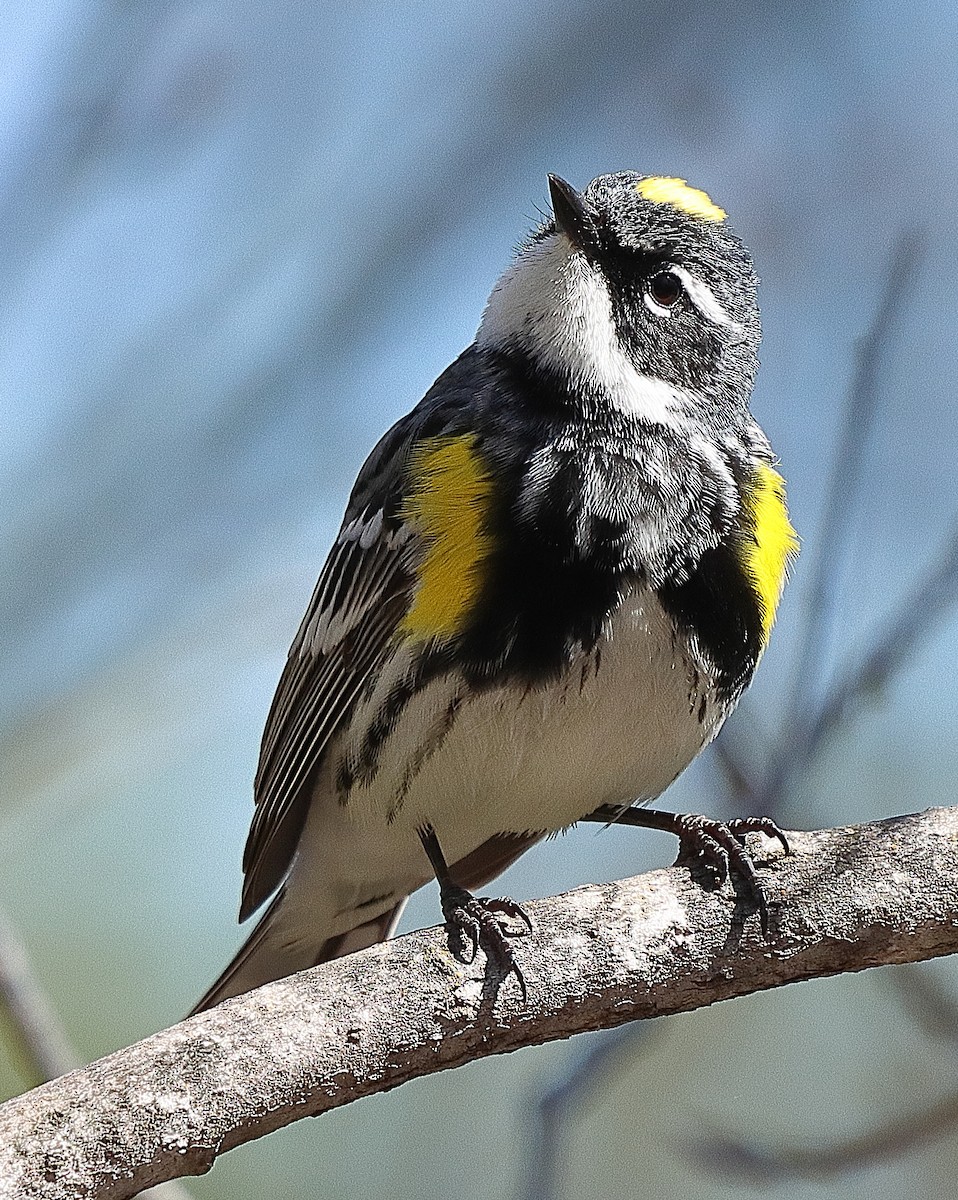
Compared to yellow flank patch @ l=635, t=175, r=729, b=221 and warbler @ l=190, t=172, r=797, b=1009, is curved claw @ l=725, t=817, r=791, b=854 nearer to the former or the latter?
warbler @ l=190, t=172, r=797, b=1009

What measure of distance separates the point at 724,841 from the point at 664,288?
1718 mm

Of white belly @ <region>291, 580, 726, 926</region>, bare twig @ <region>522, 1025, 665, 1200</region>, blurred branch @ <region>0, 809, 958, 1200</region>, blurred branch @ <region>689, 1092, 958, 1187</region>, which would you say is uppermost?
white belly @ <region>291, 580, 726, 926</region>

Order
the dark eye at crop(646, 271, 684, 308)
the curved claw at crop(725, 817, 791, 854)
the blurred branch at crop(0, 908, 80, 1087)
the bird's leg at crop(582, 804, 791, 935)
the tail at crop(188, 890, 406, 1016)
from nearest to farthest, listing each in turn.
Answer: the bird's leg at crop(582, 804, 791, 935)
the blurred branch at crop(0, 908, 80, 1087)
the curved claw at crop(725, 817, 791, 854)
the dark eye at crop(646, 271, 684, 308)
the tail at crop(188, 890, 406, 1016)

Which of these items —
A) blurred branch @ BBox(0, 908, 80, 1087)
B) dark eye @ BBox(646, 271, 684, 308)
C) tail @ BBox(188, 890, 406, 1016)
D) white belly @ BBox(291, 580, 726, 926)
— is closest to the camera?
blurred branch @ BBox(0, 908, 80, 1087)

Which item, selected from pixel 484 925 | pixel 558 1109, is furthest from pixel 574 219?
pixel 558 1109

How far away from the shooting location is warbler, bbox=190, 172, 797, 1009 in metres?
3.98

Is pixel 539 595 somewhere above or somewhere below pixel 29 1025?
above

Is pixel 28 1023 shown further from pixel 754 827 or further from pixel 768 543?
pixel 768 543

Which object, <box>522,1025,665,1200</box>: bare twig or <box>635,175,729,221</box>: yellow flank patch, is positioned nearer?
<box>522,1025,665,1200</box>: bare twig

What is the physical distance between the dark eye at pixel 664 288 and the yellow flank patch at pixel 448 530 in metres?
0.74

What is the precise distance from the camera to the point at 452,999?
10.6 feet

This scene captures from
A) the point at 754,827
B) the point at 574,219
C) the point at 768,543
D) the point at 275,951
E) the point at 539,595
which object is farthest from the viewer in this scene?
the point at 275,951

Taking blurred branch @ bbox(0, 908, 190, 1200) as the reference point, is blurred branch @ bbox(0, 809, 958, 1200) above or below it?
below

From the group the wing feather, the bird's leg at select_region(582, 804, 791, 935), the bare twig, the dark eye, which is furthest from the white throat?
the bare twig
